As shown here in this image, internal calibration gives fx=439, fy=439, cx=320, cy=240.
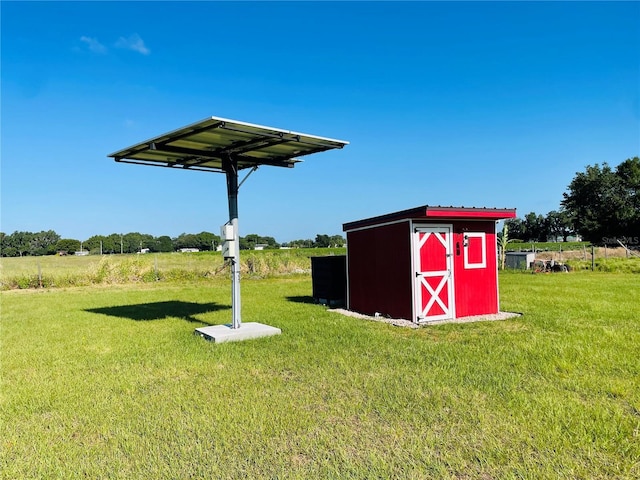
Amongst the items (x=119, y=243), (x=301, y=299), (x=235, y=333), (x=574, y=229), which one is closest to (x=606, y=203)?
(x=574, y=229)

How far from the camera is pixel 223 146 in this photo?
7.15m

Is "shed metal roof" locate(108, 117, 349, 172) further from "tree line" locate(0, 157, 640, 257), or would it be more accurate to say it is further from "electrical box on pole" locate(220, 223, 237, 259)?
"tree line" locate(0, 157, 640, 257)

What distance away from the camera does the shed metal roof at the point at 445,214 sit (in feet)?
26.0

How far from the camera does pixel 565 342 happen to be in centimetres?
611

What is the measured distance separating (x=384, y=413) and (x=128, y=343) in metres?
4.57

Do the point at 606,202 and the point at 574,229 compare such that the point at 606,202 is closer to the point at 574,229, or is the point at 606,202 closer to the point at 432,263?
the point at 574,229

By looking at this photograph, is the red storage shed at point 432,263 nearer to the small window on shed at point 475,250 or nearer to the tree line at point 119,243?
the small window on shed at point 475,250

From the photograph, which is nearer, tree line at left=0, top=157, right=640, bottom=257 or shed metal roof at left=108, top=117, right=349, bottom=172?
shed metal roof at left=108, top=117, right=349, bottom=172

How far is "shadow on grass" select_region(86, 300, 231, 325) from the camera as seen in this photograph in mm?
9427

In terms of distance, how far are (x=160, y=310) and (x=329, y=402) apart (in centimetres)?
764

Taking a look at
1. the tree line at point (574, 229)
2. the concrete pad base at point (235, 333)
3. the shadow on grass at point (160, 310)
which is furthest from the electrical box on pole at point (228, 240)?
the tree line at point (574, 229)

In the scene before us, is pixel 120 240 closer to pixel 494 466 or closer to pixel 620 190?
pixel 620 190

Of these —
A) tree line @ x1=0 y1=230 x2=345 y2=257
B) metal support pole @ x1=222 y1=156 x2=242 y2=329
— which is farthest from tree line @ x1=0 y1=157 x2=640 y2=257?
metal support pole @ x1=222 y1=156 x2=242 y2=329

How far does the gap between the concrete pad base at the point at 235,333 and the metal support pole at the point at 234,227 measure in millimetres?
188
